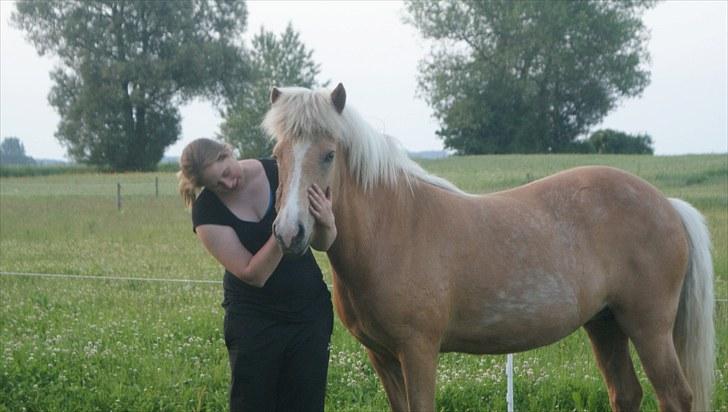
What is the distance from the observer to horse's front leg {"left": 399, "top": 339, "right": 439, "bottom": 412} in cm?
353

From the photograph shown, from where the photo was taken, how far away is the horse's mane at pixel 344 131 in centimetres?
318

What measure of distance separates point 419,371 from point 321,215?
93cm

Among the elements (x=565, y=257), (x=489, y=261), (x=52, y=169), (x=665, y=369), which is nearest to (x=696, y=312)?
(x=665, y=369)

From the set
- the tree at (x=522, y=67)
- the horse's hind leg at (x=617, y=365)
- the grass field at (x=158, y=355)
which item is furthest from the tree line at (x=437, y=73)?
the horse's hind leg at (x=617, y=365)

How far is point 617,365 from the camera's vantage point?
456 centimetres

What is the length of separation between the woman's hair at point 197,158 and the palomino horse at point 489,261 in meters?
0.33

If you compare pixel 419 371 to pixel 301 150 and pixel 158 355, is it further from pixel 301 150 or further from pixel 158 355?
pixel 158 355

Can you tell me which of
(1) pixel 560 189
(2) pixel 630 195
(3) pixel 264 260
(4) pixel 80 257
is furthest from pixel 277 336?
(4) pixel 80 257

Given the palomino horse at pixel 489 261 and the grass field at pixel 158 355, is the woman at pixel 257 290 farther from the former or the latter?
the grass field at pixel 158 355

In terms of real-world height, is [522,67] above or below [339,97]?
above

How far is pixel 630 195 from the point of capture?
4215 millimetres

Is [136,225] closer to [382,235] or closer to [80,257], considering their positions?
[80,257]

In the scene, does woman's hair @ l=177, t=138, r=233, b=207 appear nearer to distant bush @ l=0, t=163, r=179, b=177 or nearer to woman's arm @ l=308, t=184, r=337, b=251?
woman's arm @ l=308, t=184, r=337, b=251

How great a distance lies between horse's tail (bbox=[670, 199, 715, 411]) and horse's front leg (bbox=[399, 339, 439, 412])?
5.46 feet
